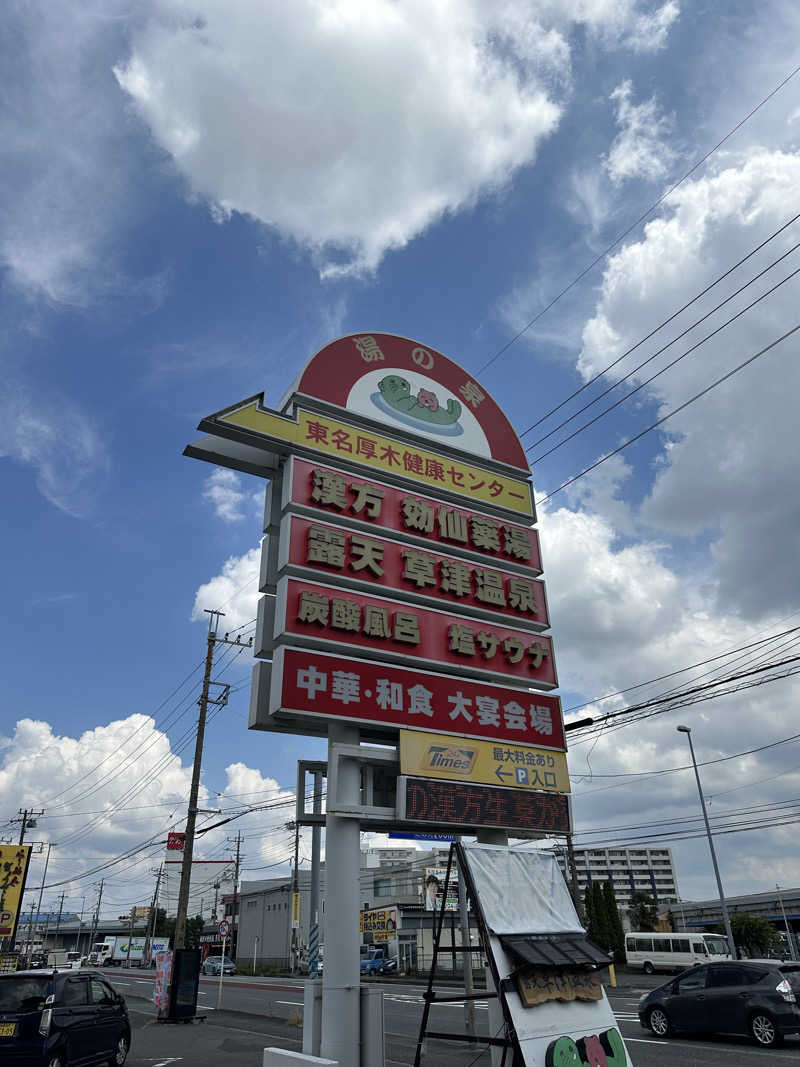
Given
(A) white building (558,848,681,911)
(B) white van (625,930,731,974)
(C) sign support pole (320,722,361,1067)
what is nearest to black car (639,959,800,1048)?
(C) sign support pole (320,722,361,1067)

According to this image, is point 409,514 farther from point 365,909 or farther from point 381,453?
point 365,909

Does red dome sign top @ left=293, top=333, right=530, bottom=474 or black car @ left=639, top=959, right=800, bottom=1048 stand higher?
red dome sign top @ left=293, top=333, right=530, bottom=474

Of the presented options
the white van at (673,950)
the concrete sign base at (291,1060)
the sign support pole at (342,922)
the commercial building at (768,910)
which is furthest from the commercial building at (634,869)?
the concrete sign base at (291,1060)

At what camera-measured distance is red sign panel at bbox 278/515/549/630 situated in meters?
11.6

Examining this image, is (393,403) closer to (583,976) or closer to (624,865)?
(583,976)

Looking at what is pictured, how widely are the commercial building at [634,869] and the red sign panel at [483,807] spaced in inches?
5967

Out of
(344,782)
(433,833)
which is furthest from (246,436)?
(433,833)

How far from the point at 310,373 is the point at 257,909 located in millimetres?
71801

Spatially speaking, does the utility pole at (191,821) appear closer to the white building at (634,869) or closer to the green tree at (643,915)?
the green tree at (643,915)

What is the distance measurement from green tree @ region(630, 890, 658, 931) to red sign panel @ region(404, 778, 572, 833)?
79707 millimetres

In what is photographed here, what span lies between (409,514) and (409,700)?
3.40 m

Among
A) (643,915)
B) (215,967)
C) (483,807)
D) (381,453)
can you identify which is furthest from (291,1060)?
(643,915)

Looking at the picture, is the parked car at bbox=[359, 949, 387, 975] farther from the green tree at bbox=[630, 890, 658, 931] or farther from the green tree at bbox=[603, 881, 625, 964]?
the green tree at bbox=[630, 890, 658, 931]

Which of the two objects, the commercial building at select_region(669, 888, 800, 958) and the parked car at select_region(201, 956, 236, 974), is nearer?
the parked car at select_region(201, 956, 236, 974)
